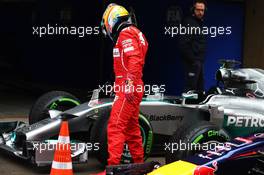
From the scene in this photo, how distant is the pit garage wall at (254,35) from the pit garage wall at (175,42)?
146 mm

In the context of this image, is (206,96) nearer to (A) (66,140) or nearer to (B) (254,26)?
(A) (66,140)

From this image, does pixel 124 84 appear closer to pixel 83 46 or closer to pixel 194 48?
pixel 194 48

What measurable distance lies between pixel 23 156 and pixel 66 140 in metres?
0.97

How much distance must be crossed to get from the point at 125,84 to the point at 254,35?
676cm

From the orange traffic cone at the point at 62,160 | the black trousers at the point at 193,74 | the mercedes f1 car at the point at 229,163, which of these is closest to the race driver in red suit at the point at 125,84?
the orange traffic cone at the point at 62,160

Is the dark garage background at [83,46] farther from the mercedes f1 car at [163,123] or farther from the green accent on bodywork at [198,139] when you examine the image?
the green accent on bodywork at [198,139]

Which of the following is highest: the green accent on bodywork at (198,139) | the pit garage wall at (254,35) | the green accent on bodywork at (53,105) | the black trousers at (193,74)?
the pit garage wall at (254,35)

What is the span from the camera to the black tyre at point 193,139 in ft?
20.0

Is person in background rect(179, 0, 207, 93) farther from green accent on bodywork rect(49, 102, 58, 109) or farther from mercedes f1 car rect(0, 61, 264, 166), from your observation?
green accent on bodywork rect(49, 102, 58, 109)

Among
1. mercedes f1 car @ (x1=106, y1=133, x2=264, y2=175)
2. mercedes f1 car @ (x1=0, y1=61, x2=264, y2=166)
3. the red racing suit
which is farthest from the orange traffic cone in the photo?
mercedes f1 car @ (x1=106, y1=133, x2=264, y2=175)

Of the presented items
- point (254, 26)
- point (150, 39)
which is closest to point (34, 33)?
point (150, 39)

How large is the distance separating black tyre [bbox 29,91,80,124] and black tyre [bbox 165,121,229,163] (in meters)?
1.99

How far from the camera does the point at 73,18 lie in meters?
14.8

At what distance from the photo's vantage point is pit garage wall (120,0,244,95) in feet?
40.6
